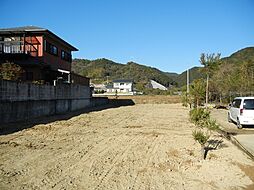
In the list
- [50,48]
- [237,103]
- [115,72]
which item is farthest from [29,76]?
[115,72]

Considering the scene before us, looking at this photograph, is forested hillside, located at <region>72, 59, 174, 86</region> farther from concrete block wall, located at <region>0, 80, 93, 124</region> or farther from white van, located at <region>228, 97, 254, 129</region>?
white van, located at <region>228, 97, 254, 129</region>

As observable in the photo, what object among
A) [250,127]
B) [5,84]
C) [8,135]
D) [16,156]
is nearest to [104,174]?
[16,156]

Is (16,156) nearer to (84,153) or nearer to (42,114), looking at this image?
(84,153)

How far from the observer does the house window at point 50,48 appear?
25750mm

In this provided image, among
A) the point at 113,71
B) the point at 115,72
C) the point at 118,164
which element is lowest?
the point at 118,164

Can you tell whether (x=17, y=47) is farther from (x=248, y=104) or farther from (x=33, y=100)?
(x=248, y=104)

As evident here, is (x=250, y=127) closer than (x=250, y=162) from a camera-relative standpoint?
No

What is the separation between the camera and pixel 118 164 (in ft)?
22.9

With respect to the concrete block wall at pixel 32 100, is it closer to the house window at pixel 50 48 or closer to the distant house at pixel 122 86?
the house window at pixel 50 48

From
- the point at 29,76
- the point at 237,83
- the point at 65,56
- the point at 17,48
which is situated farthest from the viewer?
the point at 237,83

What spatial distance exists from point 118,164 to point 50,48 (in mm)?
21944

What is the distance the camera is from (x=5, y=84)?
1349 centimetres

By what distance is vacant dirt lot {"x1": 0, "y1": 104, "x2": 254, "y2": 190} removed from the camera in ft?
18.3

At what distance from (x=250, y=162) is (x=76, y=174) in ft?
14.7
